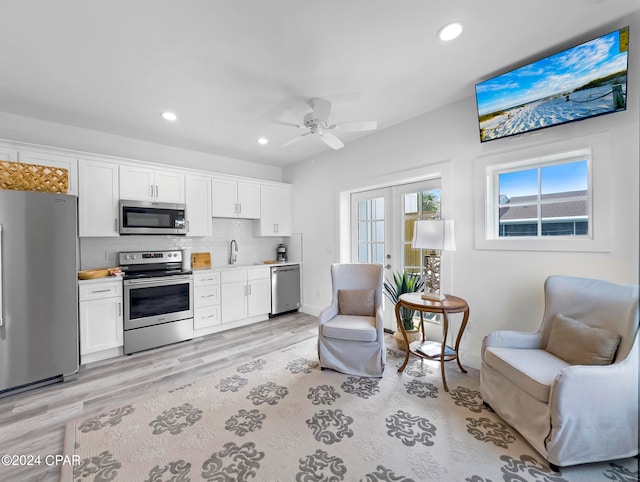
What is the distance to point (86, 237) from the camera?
10.6 ft

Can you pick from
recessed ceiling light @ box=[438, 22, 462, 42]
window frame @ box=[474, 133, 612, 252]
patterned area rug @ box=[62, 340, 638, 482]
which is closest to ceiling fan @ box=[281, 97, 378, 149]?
recessed ceiling light @ box=[438, 22, 462, 42]

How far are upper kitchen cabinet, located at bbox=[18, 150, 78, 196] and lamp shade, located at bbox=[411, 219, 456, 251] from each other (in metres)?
3.82

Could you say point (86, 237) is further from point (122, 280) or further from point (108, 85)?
point (108, 85)

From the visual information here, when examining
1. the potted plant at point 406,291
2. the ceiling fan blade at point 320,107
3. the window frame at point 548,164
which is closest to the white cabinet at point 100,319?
the ceiling fan blade at point 320,107

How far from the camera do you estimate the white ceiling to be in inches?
65.3

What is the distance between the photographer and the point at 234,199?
425 centimetres

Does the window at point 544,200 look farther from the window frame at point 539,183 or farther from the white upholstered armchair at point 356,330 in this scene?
the white upholstered armchair at point 356,330

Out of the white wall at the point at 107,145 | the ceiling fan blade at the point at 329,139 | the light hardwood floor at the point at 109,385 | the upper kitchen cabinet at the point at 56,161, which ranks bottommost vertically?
the light hardwood floor at the point at 109,385

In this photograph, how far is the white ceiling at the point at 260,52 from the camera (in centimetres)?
Answer: 166

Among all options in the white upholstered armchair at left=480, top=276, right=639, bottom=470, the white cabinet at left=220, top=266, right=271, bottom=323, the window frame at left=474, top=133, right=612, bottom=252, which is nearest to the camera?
the white upholstered armchair at left=480, top=276, right=639, bottom=470

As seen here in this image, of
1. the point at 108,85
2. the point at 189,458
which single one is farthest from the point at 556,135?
the point at 108,85

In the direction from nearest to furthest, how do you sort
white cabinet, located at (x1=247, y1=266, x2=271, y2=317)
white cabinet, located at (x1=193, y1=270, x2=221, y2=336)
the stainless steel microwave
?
the stainless steel microwave → white cabinet, located at (x1=193, y1=270, x2=221, y2=336) → white cabinet, located at (x1=247, y1=266, x2=271, y2=317)

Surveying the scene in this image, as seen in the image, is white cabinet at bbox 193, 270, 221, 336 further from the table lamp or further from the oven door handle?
the table lamp

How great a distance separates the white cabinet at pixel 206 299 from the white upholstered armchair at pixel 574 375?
10.8 ft
